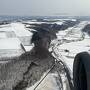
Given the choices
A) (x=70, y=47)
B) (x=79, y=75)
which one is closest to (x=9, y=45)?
(x=70, y=47)

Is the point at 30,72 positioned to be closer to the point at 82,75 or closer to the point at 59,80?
the point at 59,80

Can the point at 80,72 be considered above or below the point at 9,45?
above

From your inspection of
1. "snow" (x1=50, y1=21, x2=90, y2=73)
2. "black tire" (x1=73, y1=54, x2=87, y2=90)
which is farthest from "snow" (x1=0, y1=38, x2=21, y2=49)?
"black tire" (x1=73, y1=54, x2=87, y2=90)

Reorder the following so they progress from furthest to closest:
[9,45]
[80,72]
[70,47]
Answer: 1. [70,47]
2. [9,45]
3. [80,72]

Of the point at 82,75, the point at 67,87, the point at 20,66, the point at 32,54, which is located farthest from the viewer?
the point at 32,54

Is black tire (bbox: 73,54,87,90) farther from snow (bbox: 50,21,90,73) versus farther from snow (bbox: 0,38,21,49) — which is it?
snow (bbox: 0,38,21,49)

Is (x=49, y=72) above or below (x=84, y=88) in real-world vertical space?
below

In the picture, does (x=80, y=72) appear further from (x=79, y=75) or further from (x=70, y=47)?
(x=70, y=47)

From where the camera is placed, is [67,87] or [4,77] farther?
[4,77]

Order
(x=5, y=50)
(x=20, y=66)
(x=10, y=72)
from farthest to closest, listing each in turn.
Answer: (x=5, y=50) → (x=20, y=66) → (x=10, y=72)

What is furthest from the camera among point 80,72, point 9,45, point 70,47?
point 70,47

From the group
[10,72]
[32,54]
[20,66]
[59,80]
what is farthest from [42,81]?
[32,54]
